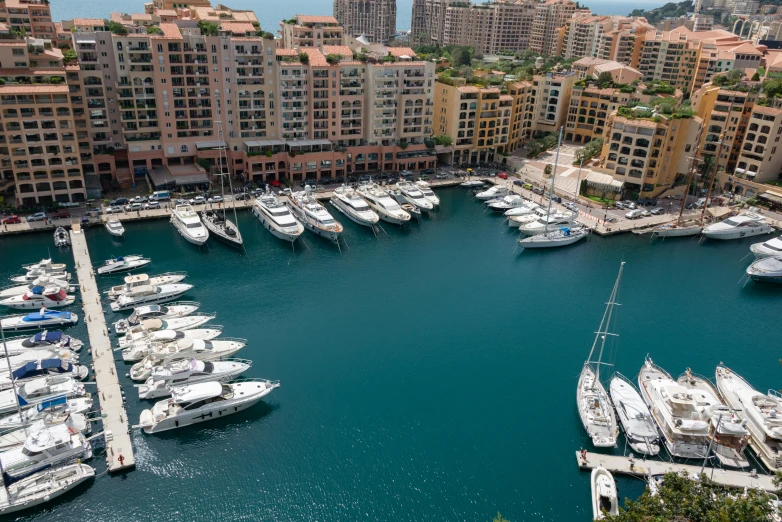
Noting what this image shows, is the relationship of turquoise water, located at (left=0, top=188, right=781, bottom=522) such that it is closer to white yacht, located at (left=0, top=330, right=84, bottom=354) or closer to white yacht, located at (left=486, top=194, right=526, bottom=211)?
white yacht, located at (left=0, top=330, right=84, bottom=354)

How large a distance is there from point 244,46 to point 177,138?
20.6 metres

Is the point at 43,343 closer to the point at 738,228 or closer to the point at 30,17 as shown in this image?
the point at 30,17

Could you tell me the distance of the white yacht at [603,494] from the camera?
155 feet

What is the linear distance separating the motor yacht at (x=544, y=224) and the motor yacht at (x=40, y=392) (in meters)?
68.4

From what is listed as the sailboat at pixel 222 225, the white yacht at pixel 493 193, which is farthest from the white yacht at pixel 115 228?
the white yacht at pixel 493 193

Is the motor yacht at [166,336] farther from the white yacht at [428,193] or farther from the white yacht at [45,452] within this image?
the white yacht at [428,193]

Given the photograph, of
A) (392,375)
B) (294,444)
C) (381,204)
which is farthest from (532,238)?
(294,444)

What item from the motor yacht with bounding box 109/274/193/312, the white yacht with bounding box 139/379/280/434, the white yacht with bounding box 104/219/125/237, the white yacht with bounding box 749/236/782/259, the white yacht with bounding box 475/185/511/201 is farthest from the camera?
the white yacht with bounding box 475/185/511/201

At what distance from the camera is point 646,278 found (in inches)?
3406

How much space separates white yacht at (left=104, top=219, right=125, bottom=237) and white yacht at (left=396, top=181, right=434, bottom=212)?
4725 centimetres

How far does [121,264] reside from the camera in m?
80.2

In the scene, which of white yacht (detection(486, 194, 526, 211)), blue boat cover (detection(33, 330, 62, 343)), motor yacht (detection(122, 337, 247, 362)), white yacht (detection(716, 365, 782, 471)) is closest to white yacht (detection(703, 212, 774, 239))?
white yacht (detection(486, 194, 526, 211))

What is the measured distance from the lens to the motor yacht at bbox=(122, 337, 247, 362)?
61562 mm

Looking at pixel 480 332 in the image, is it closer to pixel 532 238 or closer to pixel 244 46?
pixel 532 238
